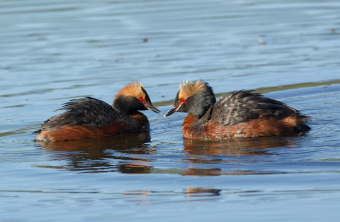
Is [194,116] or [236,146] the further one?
[194,116]

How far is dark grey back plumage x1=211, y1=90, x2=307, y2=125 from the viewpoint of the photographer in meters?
9.89

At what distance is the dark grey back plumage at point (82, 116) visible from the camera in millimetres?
10930

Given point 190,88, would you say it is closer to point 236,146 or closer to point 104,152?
point 236,146

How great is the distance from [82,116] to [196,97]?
7.17 ft

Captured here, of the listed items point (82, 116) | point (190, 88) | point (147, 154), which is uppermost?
point (190, 88)

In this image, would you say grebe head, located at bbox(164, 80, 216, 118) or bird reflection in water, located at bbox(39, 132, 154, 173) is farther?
grebe head, located at bbox(164, 80, 216, 118)

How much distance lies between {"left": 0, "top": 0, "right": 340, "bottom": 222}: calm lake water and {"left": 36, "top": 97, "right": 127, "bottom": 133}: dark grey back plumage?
0.42 metres

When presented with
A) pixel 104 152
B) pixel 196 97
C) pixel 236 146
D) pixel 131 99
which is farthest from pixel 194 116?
pixel 104 152

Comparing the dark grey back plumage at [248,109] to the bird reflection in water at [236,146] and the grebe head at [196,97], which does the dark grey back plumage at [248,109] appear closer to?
the bird reflection in water at [236,146]

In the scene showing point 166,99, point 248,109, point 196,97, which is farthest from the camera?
point 166,99

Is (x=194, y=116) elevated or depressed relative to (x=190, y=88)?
depressed

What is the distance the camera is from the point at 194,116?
440 inches

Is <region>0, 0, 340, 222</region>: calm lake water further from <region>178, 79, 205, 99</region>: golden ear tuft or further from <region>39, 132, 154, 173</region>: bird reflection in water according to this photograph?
<region>178, 79, 205, 99</region>: golden ear tuft

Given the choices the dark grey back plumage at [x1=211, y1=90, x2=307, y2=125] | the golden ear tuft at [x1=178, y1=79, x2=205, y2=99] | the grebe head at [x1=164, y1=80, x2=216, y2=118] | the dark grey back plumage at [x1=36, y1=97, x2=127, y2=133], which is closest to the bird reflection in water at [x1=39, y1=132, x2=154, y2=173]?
the dark grey back plumage at [x1=36, y1=97, x2=127, y2=133]
